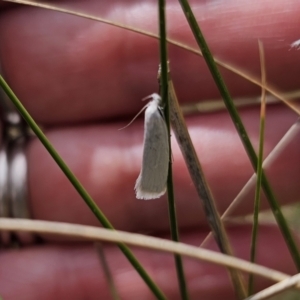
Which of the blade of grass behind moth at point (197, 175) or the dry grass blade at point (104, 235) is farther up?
the blade of grass behind moth at point (197, 175)

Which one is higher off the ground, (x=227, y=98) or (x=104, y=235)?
(x=227, y=98)

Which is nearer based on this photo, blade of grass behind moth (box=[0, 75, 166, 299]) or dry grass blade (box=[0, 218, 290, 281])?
dry grass blade (box=[0, 218, 290, 281])

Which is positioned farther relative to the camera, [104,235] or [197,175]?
[197,175]

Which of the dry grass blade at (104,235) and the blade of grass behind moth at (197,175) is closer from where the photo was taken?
the dry grass blade at (104,235)

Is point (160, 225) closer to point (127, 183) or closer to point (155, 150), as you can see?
point (127, 183)

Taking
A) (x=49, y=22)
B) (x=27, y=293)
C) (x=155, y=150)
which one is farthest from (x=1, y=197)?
(x=155, y=150)
